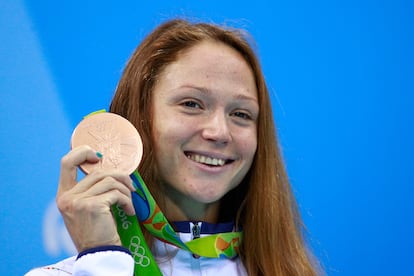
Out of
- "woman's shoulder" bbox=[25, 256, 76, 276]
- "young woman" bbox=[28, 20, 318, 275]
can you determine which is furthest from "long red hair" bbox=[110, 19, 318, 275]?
"woman's shoulder" bbox=[25, 256, 76, 276]

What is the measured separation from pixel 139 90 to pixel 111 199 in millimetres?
387

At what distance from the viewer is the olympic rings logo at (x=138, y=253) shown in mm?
1319

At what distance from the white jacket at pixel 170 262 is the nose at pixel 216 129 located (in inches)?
8.4

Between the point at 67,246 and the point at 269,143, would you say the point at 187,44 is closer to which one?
the point at 269,143

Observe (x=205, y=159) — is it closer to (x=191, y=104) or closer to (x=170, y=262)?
(x=191, y=104)

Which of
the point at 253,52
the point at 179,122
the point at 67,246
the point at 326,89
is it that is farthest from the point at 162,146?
the point at 326,89

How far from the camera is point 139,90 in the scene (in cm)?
148

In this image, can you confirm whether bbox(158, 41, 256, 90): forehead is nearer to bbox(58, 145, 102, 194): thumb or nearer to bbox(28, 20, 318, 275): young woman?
bbox(28, 20, 318, 275): young woman

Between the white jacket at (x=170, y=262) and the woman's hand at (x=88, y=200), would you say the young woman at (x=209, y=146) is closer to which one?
the white jacket at (x=170, y=262)

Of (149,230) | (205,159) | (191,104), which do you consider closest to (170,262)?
(149,230)

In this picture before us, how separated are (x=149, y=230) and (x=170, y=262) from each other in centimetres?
9

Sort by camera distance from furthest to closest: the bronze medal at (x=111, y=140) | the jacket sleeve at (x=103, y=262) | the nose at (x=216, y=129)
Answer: the nose at (x=216, y=129), the bronze medal at (x=111, y=140), the jacket sleeve at (x=103, y=262)

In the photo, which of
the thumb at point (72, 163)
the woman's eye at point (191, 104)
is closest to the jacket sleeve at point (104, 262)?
the thumb at point (72, 163)

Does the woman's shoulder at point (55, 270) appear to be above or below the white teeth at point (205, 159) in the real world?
below
